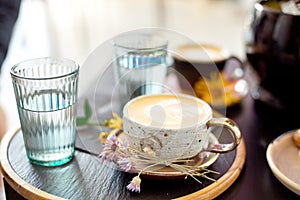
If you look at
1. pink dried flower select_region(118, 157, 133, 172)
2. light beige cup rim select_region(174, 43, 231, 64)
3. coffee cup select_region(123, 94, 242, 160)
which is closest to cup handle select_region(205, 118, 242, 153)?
coffee cup select_region(123, 94, 242, 160)

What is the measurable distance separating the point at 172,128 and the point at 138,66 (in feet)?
0.62

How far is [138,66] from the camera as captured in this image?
79 cm

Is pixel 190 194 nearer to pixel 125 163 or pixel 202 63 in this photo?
pixel 125 163

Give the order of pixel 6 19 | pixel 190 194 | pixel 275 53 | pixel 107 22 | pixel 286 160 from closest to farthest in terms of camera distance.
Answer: pixel 190 194, pixel 286 160, pixel 275 53, pixel 6 19, pixel 107 22

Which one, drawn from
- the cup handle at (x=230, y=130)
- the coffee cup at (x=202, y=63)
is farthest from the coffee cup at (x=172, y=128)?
the coffee cup at (x=202, y=63)

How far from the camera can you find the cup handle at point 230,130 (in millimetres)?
667

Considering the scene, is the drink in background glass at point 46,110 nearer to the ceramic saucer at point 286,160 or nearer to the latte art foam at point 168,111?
the latte art foam at point 168,111

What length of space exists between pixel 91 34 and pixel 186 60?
1714 millimetres

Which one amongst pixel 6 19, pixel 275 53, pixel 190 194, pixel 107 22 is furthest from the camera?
pixel 107 22

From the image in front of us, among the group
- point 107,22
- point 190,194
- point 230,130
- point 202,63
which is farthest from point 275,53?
point 107,22

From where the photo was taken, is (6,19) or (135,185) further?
(6,19)

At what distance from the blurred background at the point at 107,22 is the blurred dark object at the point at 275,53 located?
4.27 feet

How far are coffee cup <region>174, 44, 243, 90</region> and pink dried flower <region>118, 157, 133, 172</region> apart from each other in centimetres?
21

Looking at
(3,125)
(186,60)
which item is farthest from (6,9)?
(186,60)
